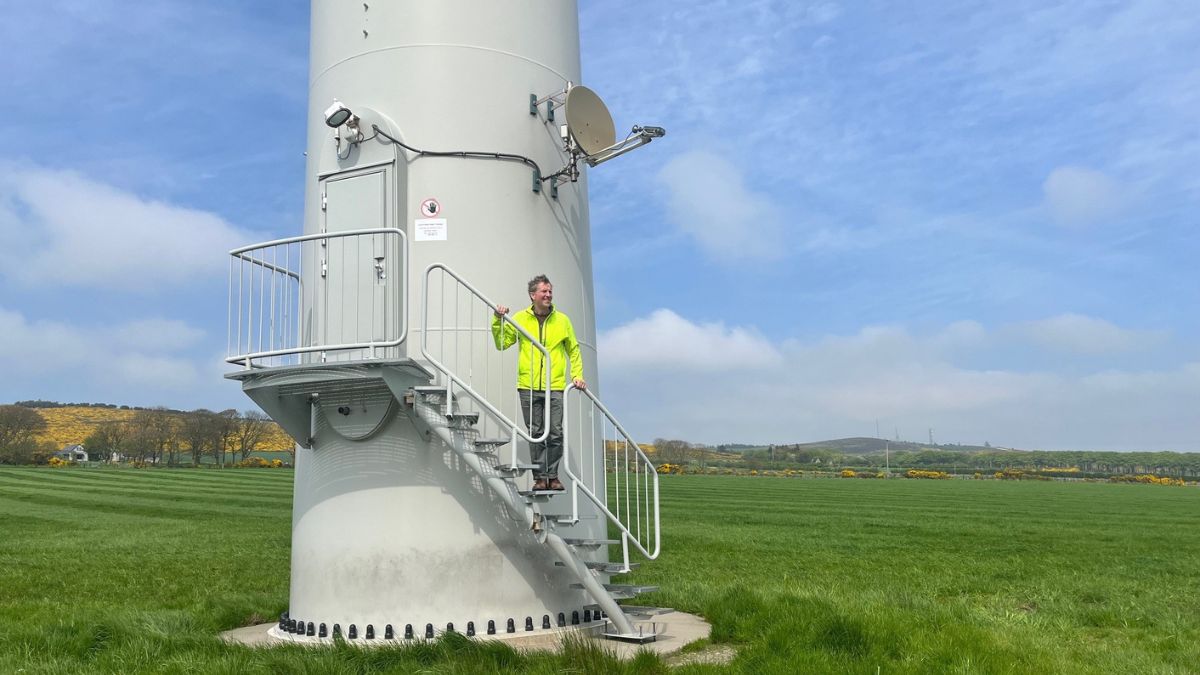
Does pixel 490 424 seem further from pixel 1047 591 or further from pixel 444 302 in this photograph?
pixel 1047 591

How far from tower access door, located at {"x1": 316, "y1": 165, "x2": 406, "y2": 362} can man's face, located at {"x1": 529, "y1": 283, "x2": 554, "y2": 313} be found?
136 centimetres

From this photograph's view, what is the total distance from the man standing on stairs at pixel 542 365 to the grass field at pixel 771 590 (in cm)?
191

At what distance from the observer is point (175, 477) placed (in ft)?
238

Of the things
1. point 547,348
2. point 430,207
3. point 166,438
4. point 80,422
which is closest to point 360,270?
point 430,207

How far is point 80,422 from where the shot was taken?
154625mm

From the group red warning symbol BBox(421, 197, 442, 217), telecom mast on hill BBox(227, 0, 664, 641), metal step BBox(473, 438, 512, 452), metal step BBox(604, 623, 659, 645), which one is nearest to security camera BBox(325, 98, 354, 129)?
telecom mast on hill BBox(227, 0, 664, 641)

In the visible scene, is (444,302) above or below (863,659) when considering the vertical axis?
above

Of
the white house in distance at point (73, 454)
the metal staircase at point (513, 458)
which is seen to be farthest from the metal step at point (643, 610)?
the white house in distance at point (73, 454)

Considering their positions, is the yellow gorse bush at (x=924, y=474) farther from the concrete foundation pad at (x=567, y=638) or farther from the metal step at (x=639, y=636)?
the metal step at (x=639, y=636)

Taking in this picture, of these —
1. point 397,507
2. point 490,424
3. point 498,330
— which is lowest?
point 397,507

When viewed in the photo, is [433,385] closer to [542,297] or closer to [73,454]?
[542,297]

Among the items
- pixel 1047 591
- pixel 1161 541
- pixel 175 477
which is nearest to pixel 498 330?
pixel 1047 591

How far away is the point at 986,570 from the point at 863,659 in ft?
45.8

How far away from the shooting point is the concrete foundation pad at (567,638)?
834cm
